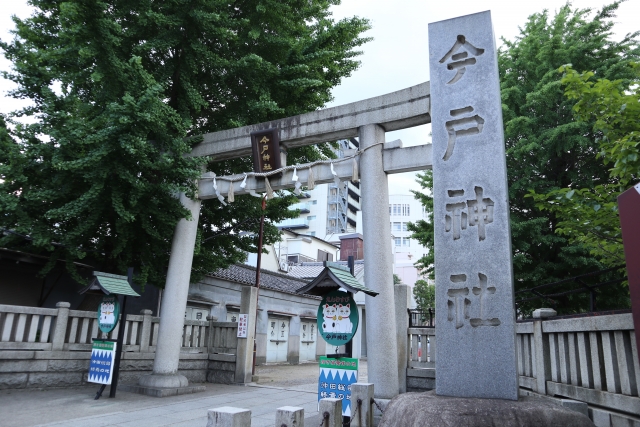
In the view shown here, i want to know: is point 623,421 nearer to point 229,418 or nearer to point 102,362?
point 229,418

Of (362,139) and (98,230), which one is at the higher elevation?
(362,139)

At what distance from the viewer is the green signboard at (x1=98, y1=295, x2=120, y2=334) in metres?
9.97

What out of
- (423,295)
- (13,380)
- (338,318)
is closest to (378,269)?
(338,318)

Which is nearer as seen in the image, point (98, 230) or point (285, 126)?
point (285, 126)

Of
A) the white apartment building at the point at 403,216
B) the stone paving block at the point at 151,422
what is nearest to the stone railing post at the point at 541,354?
the stone paving block at the point at 151,422

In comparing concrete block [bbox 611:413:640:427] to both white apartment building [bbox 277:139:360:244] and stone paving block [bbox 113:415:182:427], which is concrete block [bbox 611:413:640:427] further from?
white apartment building [bbox 277:139:360:244]

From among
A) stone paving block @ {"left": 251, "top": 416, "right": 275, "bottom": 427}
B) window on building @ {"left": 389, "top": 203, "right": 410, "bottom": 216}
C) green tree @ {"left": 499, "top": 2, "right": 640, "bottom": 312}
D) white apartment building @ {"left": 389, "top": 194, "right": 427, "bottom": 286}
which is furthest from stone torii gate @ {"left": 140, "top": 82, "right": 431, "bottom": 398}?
window on building @ {"left": 389, "top": 203, "right": 410, "bottom": 216}

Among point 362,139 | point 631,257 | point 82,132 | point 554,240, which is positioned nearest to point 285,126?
point 362,139

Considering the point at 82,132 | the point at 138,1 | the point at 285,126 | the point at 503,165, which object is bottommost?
the point at 503,165

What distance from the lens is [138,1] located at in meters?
11.0

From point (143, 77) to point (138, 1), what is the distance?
257 cm

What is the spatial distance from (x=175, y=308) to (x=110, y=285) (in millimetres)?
1806

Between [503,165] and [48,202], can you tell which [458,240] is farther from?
[48,202]

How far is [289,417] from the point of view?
465 centimetres
